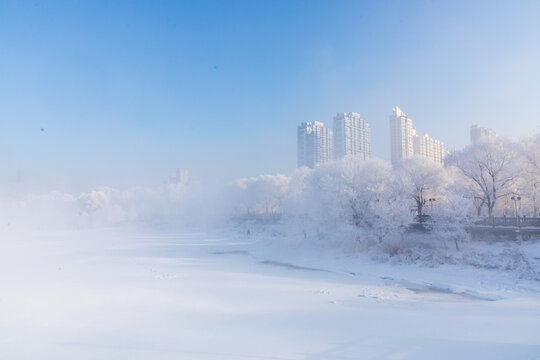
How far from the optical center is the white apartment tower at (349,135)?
77188 millimetres

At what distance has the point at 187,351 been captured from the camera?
399 inches

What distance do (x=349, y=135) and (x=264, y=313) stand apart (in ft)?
221

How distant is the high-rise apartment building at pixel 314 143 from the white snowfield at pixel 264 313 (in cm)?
5899

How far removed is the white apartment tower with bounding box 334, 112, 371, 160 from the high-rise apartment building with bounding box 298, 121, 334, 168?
24.2 feet

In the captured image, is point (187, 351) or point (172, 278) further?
point (172, 278)

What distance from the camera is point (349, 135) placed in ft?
255

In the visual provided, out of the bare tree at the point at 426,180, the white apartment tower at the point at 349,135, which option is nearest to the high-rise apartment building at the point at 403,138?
the white apartment tower at the point at 349,135

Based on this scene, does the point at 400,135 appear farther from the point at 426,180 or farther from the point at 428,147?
the point at 426,180

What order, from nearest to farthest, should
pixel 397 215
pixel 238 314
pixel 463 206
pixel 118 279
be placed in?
pixel 238 314
pixel 118 279
pixel 463 206
pixel 397 215

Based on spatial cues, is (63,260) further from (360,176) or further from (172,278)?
(360,176)

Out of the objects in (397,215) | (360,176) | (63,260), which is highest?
(360,176)

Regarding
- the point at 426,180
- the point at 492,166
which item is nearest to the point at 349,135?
the point at 426,180

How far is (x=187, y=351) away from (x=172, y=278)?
13646mm

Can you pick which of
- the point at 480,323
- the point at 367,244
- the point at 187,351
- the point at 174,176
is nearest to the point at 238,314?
the point at 187,351
